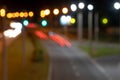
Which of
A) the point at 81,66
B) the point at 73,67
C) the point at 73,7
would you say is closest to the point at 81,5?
the point at 73,7

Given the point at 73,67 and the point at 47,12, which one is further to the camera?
the point at 73,67

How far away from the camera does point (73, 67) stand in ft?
202

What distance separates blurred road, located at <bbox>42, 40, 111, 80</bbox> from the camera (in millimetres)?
51784

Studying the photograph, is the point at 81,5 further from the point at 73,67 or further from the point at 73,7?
the point at 73,67

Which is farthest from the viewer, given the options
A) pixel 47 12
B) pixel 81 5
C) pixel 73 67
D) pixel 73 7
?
pixel 73 67

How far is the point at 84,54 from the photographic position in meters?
78.4

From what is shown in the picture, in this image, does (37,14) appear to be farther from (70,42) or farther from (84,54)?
(70,42)

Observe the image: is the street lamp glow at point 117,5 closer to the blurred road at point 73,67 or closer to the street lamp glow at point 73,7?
the street lamp glow at point 73,7

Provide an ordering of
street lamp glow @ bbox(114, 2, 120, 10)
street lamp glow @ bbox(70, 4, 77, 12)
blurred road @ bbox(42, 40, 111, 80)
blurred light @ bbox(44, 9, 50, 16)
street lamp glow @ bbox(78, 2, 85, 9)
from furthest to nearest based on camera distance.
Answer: blurred road @ bbox(42, 40, 111, 80)
blurred light @ bbox(44, 9, 50, 16)
street lamp glow @ bbox(114, 2, 120, 10)
street lamp glow @ bbox(70, 4, 77, 12)
street lamp glow @ bbox(78, 2, 85, 9)

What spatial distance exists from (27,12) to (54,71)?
24438 mm

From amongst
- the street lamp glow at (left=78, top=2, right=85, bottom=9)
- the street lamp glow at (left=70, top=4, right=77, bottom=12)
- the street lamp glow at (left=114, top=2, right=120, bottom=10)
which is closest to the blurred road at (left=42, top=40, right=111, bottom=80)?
the street lamp glow at (left=114, top=2, right=120, bottom=10)

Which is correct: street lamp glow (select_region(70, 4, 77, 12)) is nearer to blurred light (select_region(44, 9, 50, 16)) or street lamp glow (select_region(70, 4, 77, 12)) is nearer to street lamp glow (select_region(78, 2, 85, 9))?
street lamp glow (select_region(78, 2, 85, 9))

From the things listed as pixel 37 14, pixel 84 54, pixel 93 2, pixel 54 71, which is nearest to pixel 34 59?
pixel 54 71

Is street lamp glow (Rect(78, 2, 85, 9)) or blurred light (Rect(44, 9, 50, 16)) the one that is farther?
blurred light (Rect(44, 9, 50, 16))
